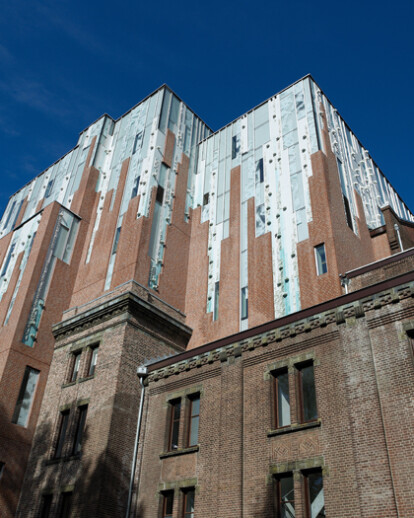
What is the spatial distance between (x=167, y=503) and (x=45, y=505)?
20.9ft

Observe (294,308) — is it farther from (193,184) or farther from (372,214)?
(193,184)

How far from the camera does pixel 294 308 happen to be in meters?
25.8

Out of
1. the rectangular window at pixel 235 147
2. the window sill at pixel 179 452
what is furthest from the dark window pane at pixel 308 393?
the rectangular window at pixel 235 147

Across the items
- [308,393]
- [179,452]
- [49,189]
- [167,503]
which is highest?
[49,189]

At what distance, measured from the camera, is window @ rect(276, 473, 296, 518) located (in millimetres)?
16953

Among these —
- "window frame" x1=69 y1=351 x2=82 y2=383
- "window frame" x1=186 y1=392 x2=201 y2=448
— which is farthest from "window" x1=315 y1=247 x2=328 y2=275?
"window frame" x1=69 y1=351 x2=82 y2=383

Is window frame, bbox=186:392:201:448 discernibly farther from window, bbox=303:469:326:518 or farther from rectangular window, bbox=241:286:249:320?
rectangular window, bbox=241:286:249:320

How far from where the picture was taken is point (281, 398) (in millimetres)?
19547

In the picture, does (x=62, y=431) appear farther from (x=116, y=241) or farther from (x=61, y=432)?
(x=116, y=241)

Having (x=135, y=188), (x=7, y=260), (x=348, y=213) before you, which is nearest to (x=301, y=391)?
(x=348, y=213)

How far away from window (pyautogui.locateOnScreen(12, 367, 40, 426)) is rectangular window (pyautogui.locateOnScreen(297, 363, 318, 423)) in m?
15.3

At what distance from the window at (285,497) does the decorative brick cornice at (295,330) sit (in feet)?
15.5

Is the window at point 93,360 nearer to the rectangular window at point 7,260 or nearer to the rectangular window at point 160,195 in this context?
the rectangular window at point 160,195

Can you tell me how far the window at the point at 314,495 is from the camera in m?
16.2
